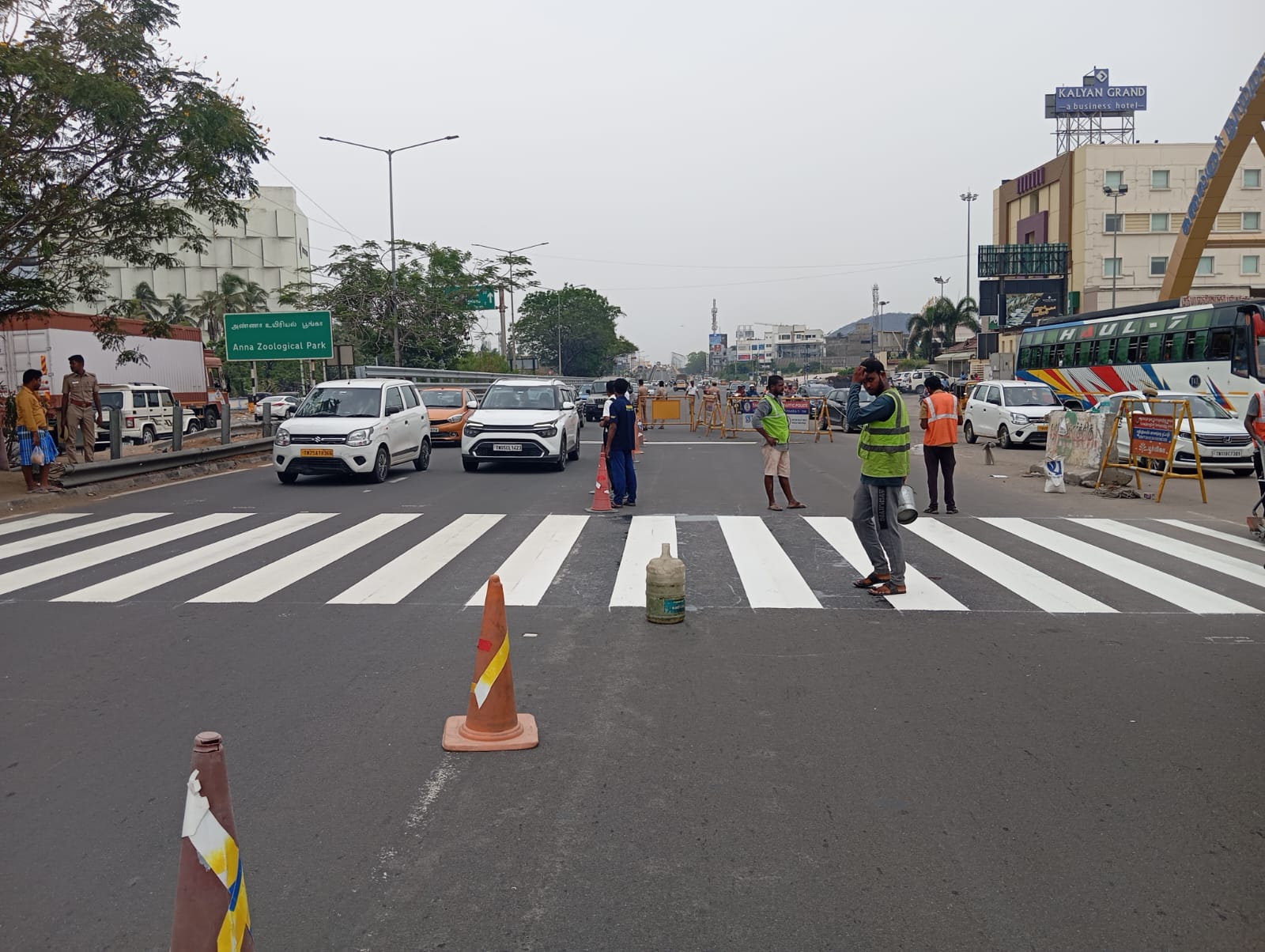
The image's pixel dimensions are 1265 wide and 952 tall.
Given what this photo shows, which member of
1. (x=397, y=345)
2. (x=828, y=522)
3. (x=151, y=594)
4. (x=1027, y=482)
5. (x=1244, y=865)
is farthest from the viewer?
(x=397, y=345)

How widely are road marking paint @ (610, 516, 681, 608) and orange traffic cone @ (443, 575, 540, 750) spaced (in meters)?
3.09

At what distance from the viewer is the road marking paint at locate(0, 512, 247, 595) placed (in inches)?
365

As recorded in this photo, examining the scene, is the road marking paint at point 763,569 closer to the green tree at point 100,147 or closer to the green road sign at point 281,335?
the green tree at point 100,147

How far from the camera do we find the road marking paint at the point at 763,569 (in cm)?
846

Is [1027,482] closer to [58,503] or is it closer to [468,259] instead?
[58,503]

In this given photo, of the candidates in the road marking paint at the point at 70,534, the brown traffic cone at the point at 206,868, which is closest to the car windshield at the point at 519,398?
the road marking paint at the point at 70,534

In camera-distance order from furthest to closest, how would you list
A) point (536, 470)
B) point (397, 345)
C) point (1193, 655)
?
point (397, 345)
point (536, 470)
point (1193, 655)

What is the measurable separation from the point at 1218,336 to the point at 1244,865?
2456 cm

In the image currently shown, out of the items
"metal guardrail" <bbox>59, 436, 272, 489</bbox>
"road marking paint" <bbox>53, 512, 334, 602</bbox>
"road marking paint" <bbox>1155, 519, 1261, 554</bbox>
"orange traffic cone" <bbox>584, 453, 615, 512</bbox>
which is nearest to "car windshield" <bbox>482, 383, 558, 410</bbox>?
"metal guardrail" <bbox>59, 436, 272, 489</bbox>

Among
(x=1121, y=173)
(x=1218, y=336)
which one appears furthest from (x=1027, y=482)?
(x=1121, y=173)

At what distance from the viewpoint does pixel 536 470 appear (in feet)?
63.9

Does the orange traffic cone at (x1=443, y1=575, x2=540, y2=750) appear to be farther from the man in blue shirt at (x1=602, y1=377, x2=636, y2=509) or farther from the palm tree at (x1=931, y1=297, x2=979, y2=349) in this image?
the palm tree at (x1=931, y1=297, x2=979, y2=349)

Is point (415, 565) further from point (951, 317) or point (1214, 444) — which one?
point (951, 317)

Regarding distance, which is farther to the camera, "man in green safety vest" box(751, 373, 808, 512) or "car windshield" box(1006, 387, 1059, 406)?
"car windshield" box(1006, 387, 1059, 406)
